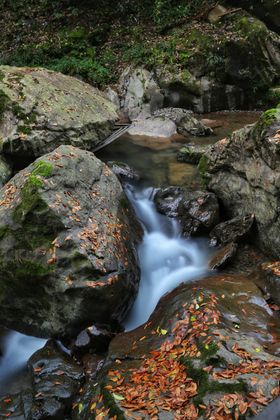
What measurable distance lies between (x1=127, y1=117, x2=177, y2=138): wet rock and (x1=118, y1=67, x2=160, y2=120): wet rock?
1249mm

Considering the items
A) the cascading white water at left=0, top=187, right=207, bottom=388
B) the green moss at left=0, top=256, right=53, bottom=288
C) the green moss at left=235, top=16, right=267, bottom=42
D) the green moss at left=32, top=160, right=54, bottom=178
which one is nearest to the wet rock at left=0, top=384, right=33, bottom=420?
the cascading white water at left=0, top=187, right=207, bottom=388

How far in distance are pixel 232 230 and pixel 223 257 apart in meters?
0.68

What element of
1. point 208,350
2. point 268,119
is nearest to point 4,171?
point 268,119

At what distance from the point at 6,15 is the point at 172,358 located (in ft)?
57.9

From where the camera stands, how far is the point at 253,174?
24.6ft

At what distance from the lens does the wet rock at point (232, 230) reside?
750 centimetres

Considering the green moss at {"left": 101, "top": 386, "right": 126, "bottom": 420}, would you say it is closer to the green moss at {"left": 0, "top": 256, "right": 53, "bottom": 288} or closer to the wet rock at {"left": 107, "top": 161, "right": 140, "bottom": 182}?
the green moss at {"left": 0, "top": 256, "right": 53, "bottom": 288}

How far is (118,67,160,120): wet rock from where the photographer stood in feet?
46.2

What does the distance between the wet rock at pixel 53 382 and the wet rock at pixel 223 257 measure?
9.66 feet

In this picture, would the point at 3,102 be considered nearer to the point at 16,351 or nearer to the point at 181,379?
Result: the point at 16,351

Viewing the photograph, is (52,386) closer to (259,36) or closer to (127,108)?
(127,108)

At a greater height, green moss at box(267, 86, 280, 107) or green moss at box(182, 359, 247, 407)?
green moss at box(182, 359, 247, 407)

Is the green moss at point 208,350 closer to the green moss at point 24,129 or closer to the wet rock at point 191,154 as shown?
the green moss at point 24,129

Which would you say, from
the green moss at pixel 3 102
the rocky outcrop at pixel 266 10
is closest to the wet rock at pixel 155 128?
the green moss at pixel 3 102
